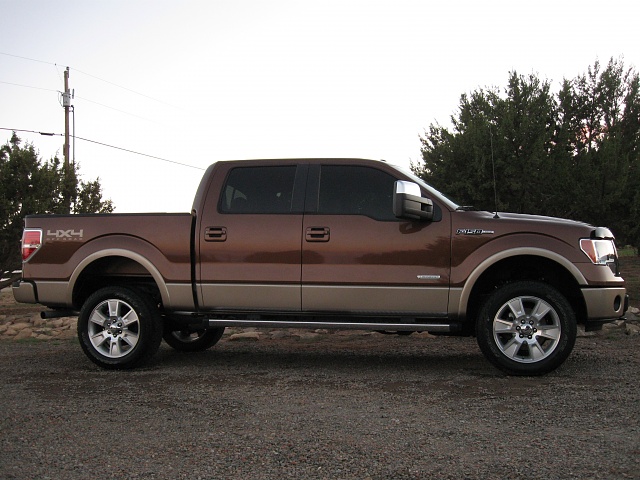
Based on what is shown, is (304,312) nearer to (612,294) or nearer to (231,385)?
(231,385)

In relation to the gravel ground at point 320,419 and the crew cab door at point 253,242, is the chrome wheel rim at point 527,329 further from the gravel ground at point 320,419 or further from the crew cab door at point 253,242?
the crew cab door at point 253,242

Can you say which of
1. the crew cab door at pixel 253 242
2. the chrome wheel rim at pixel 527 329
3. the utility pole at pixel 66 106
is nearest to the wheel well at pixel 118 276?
the crew cab door at pixel 253 242

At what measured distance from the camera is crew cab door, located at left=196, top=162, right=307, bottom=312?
6930mm

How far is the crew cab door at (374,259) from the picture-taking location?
6711 mm

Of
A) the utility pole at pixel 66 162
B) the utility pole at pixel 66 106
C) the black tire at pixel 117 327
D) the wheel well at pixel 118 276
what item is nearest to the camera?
the black tire at pixel 117 327

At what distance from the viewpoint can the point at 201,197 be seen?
287 inches

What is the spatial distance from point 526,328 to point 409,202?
1632 mm

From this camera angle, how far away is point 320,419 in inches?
195

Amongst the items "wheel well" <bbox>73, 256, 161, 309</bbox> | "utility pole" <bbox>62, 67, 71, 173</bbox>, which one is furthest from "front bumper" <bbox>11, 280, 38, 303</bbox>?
"utility pole" <bbox>62, 67, 71, 173</bbox>

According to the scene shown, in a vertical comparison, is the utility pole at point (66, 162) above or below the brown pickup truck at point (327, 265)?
above

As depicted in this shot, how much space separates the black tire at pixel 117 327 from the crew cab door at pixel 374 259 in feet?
5.55

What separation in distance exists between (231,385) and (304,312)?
1088 millimetres

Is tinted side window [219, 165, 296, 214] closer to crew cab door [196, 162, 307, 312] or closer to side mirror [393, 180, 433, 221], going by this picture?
crew cab door [196, 162, 307, 312]

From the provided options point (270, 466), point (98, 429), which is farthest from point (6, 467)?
point (270, 466)
